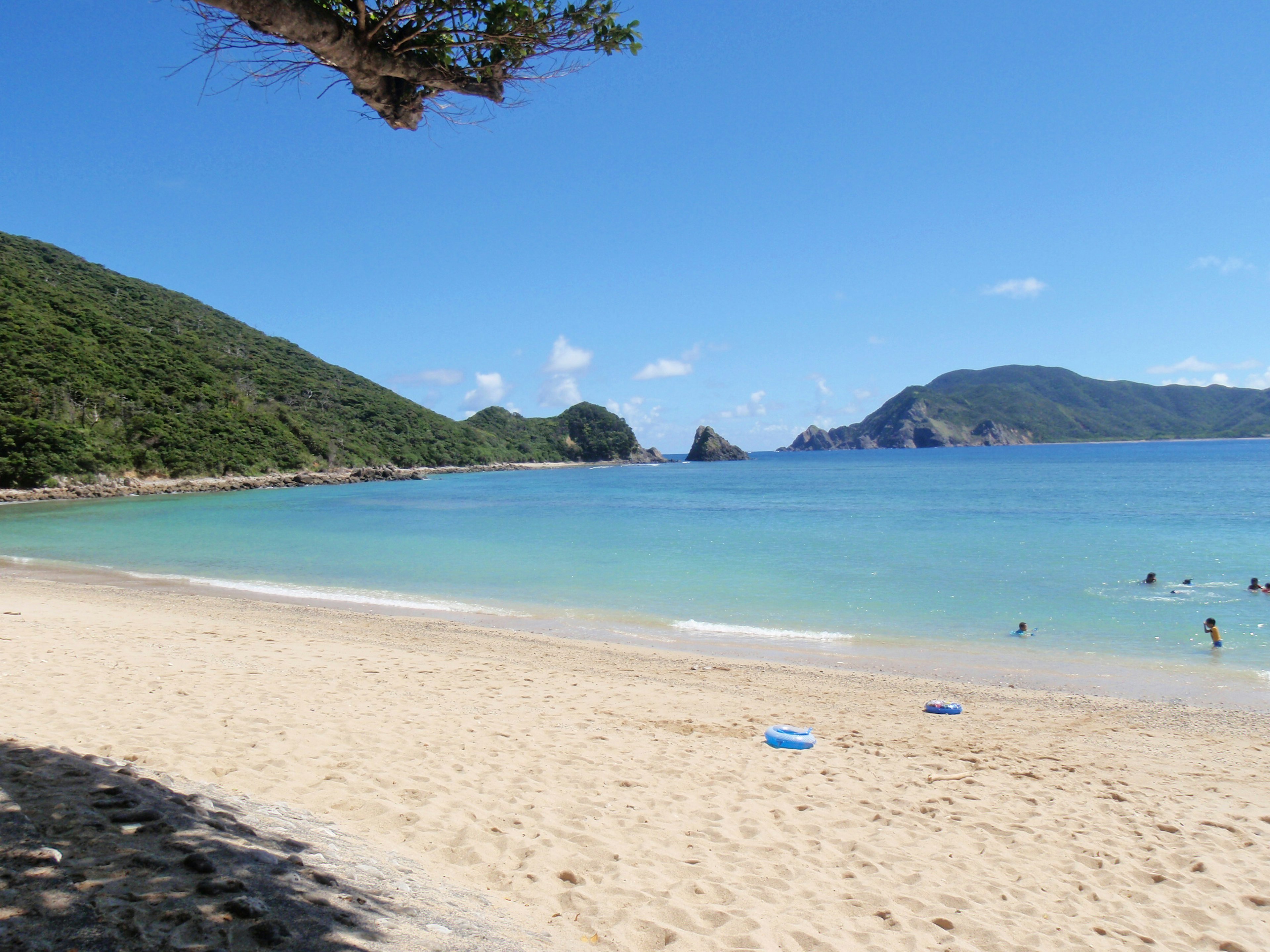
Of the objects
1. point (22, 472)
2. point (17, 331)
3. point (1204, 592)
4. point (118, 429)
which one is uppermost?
point (17, 331)

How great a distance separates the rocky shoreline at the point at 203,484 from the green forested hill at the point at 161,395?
139 cm

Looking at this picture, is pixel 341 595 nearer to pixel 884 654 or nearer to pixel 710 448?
pixel 884 654

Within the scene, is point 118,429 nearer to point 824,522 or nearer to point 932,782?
point 824,522

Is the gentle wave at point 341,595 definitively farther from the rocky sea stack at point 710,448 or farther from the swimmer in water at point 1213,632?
the rocky sea stack at point 710,448

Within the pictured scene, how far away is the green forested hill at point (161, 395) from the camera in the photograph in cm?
5125

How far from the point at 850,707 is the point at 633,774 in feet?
12.3

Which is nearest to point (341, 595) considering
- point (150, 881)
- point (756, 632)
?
point (756, 632)

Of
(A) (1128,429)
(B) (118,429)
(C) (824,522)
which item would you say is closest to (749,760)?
(C) (824,522)

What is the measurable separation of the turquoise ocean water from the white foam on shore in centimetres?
6

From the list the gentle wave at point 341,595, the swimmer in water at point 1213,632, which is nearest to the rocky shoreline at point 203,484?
the gentle wave at point 341,595

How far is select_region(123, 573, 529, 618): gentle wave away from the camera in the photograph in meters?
14.8

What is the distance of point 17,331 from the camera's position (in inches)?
2185

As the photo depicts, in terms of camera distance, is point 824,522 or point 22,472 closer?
point 824,522

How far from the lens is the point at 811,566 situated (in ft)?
65.4
